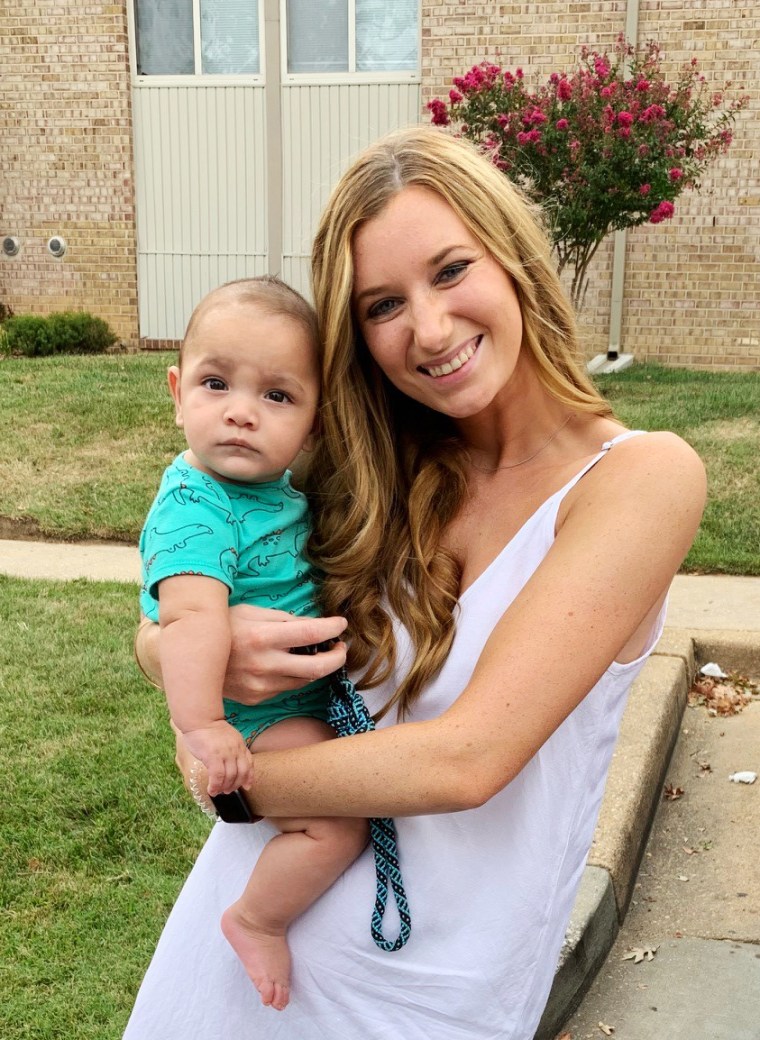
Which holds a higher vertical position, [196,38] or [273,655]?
[196,38]

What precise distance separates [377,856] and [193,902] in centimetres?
35

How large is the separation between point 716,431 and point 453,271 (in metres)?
6.84

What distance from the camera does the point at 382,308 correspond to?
1869mm

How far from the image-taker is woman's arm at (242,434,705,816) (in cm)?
154

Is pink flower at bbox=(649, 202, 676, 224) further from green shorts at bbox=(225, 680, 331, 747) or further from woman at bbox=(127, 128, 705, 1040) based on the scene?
green shorts at bbox=(225, 680, 331, 747)

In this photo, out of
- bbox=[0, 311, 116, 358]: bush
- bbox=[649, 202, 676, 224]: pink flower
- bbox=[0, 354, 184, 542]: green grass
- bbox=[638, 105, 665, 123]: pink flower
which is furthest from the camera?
bbox=[0, 311, 116, 358]: bush

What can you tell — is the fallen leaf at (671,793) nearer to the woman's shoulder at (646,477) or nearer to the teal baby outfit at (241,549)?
the teal baby outfit at (241,549)

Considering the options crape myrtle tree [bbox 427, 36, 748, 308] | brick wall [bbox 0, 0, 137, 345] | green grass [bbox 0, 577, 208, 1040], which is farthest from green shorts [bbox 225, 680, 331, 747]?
brick wall [bbox 0, 0, 137, 345]

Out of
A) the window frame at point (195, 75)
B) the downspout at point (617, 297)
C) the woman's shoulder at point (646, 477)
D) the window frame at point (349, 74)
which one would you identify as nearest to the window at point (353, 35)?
the window frame at point (349, 74)

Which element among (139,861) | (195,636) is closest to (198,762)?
(195,636)

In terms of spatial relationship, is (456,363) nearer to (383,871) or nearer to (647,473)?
(647,473)

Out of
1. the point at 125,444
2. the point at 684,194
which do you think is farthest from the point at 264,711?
the point at 684,194

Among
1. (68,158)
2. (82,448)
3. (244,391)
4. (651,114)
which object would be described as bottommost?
(82,448)

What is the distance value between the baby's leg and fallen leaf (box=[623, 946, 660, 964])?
1.74 m
